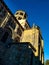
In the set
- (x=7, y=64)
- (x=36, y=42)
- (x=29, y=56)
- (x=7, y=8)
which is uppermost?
(x=7, y=8)

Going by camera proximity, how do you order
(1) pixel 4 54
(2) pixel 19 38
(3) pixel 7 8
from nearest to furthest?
(1) pixel 4 54
(3) pixel 7 8
(2) pixel 19 38

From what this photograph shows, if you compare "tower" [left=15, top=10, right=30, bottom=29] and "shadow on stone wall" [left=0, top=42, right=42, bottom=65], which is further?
"tower" [left=15, top=10, right=30, bottom=29]

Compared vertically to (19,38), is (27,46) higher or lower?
lower

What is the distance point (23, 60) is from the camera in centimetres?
1392

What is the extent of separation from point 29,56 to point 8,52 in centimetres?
262

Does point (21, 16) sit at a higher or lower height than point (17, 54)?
higher

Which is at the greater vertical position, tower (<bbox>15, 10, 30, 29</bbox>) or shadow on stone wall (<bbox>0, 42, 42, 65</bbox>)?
tower (<bbox>15, 10, 30, 29</bbox>)

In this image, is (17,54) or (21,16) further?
(21,16)

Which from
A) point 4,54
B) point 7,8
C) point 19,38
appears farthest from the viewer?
point 19,38

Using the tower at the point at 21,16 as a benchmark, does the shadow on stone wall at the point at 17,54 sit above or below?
below

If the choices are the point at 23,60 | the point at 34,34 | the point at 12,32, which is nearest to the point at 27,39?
the point at 34,34

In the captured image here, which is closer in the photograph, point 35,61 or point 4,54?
point 4,54

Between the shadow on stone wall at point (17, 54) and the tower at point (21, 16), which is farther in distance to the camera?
the tower at point (21, 16)

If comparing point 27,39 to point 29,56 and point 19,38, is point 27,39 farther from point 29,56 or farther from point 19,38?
point 29,56
